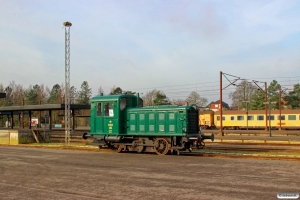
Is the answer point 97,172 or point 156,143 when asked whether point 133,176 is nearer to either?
point 97,172

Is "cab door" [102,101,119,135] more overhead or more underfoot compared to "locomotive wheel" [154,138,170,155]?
more overhead

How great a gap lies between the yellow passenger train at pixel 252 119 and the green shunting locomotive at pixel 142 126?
3529 centimetres

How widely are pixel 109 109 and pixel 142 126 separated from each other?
2372 mm

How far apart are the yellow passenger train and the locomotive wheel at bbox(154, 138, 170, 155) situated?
3605 cm

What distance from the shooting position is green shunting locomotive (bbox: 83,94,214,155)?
734 inches

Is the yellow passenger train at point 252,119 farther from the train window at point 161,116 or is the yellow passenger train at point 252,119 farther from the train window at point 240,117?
the train window at point 161,116

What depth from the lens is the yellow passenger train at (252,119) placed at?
53000 mm

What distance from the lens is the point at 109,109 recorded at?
815 inches

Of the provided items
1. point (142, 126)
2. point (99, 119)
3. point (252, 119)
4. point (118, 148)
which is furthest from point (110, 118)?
point (252, 119)

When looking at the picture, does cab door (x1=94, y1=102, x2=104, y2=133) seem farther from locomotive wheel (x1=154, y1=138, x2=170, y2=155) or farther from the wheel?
locomotive wheel (x1=154, y1=138, x2=170, y2=155)

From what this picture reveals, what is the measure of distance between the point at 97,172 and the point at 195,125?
8.14m

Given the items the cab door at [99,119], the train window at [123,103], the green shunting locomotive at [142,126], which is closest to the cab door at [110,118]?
the green shunting locomotive at [142,126]

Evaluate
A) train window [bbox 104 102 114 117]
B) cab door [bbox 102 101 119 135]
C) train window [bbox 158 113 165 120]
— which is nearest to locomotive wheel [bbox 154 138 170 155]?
train window [bbox 158 113 165 120]

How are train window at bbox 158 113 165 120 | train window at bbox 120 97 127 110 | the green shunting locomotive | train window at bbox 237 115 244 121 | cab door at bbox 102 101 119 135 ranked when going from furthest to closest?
train window at bbox 237 115 244 121, train window at bbox 120 97 127 110, cab door at bbox 102 101 119 135, train window at bbox 158 113 165 120, the green shunting locomotive
